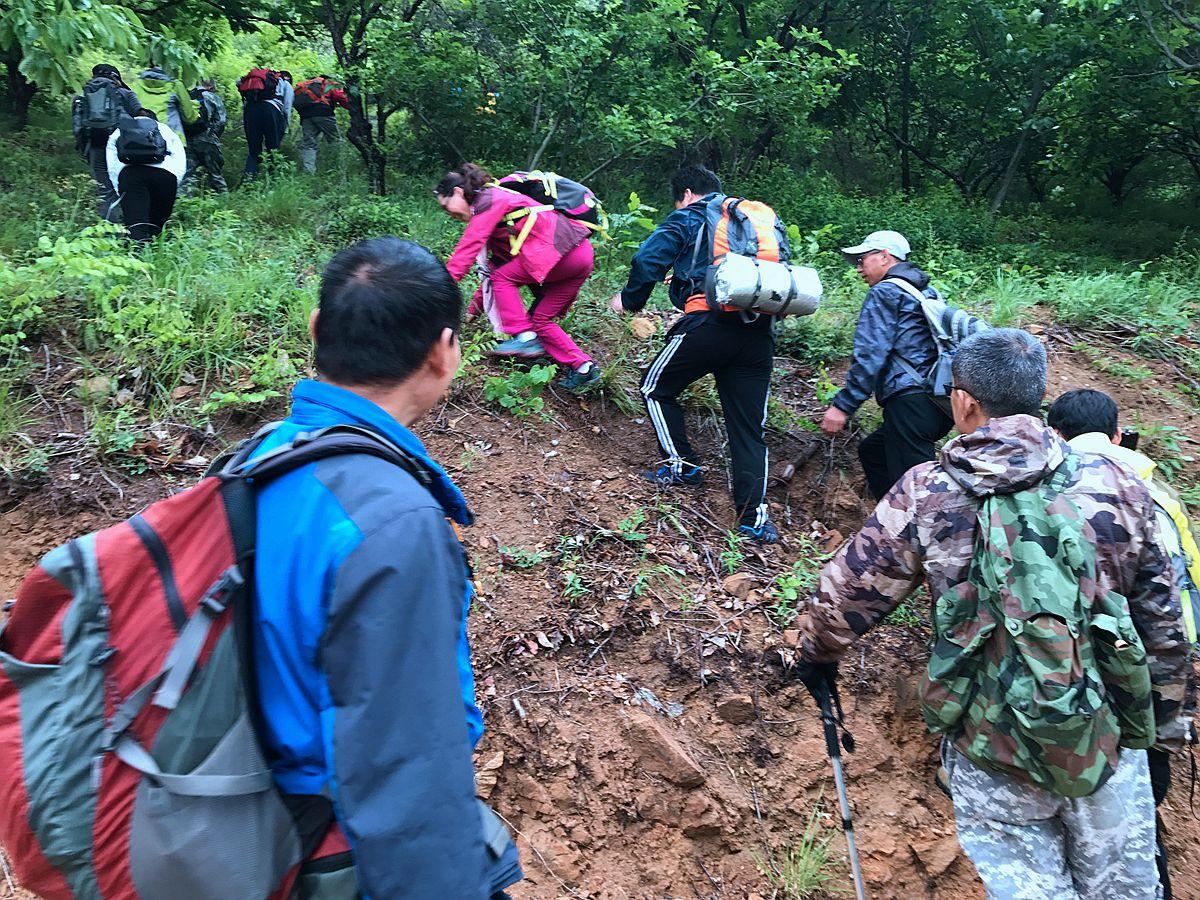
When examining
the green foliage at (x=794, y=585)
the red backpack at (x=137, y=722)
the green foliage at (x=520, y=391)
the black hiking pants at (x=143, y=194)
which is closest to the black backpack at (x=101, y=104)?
the black hiking pants at (x=143, y=194)

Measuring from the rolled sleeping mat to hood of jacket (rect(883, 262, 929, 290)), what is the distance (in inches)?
19.4

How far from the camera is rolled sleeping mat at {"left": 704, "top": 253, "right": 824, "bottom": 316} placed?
435cm

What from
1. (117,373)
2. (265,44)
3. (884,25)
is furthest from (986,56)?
(117,373)

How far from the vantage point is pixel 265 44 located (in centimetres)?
1093

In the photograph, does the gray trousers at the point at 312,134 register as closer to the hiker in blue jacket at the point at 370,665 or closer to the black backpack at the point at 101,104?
the black backpack at the point at 101,104

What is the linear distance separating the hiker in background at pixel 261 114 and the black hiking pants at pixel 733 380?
6.42 meters

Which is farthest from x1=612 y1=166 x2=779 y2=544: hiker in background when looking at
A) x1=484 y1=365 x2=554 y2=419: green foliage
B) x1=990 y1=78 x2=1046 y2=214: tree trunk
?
x1=990 y1=78 x2=1046 y2=214: tree trunk

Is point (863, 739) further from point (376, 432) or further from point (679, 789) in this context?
point (376, 432)

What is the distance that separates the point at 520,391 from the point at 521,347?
34cm

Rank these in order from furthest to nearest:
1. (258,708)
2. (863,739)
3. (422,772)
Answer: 1. (863,739)
2. (258,708)
3. (422,772)

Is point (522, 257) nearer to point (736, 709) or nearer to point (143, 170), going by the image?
point (736, 709)

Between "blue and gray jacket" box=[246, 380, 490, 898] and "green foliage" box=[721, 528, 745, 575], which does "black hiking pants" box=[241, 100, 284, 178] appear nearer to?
"green foliage" box=[721, 528, 745, 575]

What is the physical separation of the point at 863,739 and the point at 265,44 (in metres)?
11.3

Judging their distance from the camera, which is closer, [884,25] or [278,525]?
[278,525]
